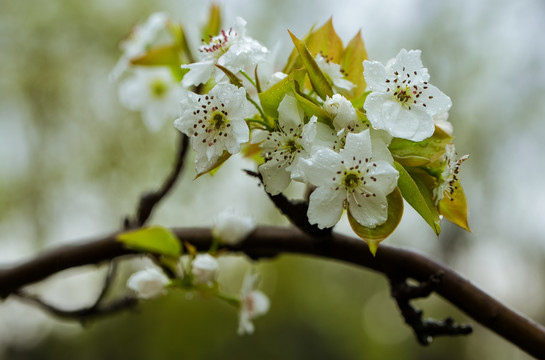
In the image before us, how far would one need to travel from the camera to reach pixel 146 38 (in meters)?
0.87

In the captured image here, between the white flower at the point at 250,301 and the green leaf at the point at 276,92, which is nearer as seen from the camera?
the green leaf at the point at 276,92

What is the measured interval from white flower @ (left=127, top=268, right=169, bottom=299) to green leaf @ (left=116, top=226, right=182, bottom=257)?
4 centimetres

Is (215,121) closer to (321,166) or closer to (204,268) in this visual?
(321,166)

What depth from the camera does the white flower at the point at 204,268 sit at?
60cm

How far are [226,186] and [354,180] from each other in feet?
13.7

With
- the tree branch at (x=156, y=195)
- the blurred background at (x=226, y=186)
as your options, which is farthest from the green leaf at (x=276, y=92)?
the blurred background at (x=226, y=186)

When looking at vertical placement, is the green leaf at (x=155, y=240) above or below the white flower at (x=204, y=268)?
above

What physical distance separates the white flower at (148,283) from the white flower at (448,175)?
37 centimetres

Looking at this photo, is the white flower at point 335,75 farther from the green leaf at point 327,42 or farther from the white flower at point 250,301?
the white flower at point 250,301

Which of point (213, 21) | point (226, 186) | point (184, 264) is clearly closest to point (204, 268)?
point (184, 264)

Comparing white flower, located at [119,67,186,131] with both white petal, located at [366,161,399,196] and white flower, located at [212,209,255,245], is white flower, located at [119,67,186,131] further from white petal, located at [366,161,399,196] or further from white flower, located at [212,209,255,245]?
white petal, located at [366,161,399,196]

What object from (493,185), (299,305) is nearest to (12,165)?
(299,305)

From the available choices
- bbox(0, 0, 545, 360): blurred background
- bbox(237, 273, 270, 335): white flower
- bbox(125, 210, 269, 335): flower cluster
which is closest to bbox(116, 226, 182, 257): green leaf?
bbox(125, 210, 269, 335): flower cluster

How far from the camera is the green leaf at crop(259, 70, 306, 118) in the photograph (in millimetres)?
424
